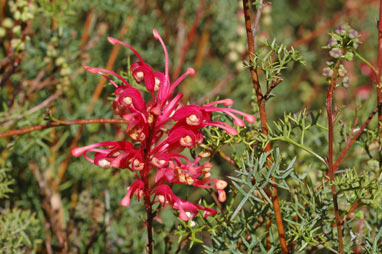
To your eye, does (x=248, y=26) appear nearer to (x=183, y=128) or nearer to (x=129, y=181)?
(x=183, y=128)

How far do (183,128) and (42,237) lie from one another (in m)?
0.55

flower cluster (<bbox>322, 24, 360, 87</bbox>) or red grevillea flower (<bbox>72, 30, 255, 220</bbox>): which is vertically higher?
flower cluster (<bbox>322, 24, 360, 87</bbox>)

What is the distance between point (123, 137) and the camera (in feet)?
3.50

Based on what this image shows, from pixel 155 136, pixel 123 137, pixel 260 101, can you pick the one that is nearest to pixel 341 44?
pixel 260 101

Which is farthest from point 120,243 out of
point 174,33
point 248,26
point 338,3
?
A: point 338,3

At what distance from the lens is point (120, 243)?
0.92 metres

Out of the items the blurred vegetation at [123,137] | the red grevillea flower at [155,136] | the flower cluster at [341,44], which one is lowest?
the blurred vegetation at [123,137]

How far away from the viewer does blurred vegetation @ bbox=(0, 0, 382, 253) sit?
1.94ft

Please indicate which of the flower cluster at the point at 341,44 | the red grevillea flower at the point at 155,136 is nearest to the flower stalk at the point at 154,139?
the red grevillea flower at the point at 155,136

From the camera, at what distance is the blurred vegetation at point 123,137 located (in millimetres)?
591

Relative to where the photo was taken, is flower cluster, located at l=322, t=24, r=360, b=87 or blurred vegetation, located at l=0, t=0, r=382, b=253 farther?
blurred vegetation, located at l=0, t=0, r=382, b=253

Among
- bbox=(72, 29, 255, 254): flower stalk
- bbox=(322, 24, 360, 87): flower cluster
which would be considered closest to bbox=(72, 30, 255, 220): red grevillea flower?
bbox=(72, 29, 255, 254): flower stalk

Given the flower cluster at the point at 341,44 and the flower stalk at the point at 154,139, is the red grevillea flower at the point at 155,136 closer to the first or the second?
the flower stalk at the point at 154,139

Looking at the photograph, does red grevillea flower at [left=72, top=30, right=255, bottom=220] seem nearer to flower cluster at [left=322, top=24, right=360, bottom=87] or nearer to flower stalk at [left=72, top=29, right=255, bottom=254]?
flower stalk at [left=72, top=29, right=255, bottom=254]
